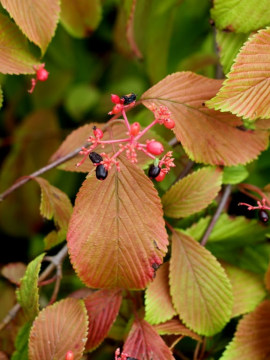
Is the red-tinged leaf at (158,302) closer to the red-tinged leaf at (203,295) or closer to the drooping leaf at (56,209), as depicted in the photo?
the red-tinged leaf at (203,295)

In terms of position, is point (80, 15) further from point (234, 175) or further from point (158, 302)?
point (158, 302)

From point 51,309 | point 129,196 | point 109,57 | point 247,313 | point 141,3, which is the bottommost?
point 247,313

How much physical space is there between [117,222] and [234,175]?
0.29 meters

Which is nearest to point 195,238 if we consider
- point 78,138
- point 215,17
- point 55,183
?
point 78,138

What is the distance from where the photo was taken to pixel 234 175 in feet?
2.86

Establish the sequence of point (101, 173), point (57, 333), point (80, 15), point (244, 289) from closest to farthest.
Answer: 1. point (101, 173)
2. point (57, 333)
3. point (244, 289)
4. point (80, 15)

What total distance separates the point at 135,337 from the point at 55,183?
635mm

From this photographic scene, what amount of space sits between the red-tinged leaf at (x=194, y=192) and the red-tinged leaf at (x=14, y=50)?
1.00 feet

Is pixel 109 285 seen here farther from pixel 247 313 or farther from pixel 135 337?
Answer: pixel 247 313

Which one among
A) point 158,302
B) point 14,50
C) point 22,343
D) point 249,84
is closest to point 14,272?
point 22,343

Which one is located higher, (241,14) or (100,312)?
(241,14)

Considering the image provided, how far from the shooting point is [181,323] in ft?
2.63

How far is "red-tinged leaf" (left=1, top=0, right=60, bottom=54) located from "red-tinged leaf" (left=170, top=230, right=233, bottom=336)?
43cm

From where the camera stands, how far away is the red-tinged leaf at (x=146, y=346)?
0.75 m
